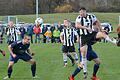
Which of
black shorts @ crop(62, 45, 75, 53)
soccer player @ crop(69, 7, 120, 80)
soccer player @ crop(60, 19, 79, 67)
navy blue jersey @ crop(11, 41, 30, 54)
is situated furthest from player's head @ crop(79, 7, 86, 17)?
black shorts @ crop(62, 45, 75, 53)

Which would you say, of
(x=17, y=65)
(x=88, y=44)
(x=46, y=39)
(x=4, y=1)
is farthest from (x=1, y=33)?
(x=4, y=1)

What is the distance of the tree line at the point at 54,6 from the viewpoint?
301 feet

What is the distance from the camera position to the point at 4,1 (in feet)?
303

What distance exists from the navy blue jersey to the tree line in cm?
7404

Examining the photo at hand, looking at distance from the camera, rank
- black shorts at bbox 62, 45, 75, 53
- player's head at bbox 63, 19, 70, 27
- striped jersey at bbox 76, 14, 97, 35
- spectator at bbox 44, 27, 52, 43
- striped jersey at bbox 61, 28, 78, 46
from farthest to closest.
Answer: spectator at bbox 44, 27, 52, 43 → striped jersey at bbox 61, 28, 78, 46 → black shorts at bbox 62, 45, 75, 53 → player's head at bbox 63, 19, 70, 27 → striped jersey at bbox 76, 14, 97, 35

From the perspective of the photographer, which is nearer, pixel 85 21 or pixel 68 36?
pixel 85 21

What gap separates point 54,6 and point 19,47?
80.5m

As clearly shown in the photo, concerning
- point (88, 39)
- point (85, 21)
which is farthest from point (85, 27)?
point (88, 39)

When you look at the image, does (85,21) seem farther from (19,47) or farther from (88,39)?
(19,47)

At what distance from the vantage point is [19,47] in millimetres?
16953

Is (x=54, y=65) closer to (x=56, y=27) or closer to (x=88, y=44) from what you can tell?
(x=88, y=44)

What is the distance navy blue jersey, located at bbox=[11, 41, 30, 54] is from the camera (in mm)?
16877

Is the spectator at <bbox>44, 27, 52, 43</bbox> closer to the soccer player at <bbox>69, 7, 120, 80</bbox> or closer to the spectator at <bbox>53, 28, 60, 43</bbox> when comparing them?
the spectator at <bbox>53, 28, 60, 43</bbox>

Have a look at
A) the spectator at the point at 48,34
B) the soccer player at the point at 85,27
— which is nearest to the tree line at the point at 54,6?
the spectator at the point at 48,34
